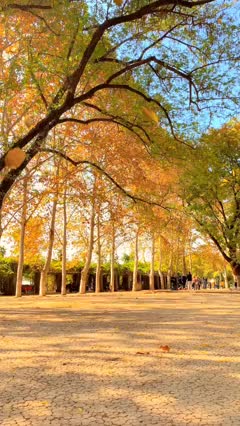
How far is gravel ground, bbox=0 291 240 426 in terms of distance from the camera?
3.25 m

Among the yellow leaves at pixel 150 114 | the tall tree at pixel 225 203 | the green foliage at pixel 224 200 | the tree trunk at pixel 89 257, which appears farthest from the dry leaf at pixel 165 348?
the tree trunk at pixel 89 257

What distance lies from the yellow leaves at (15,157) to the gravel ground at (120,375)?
3.71 m

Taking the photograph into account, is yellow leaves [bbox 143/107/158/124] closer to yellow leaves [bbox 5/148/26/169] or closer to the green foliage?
yellow leaves [bbox 5/148/26/169]

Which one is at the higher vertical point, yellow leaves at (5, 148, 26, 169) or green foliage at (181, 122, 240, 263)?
green foliage at (181, 122, 240, 263)

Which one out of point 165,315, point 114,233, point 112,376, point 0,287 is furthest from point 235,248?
point 112,376

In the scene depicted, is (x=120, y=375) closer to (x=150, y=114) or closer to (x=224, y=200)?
(x=150, y=114)

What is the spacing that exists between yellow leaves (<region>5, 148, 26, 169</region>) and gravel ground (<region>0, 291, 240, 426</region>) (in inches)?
146

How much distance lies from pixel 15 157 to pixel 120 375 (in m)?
6.37

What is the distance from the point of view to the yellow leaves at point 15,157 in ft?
31.6

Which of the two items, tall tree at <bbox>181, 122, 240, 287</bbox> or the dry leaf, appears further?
tall tree at <bbox>181, 122, 240, 287</bbox>

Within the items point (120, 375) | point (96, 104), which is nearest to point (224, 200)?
point (96, 104)

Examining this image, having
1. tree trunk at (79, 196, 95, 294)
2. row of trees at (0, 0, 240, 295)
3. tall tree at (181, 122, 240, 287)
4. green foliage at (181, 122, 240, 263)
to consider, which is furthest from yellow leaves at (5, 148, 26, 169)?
tree trunk at (79, 196, 95, 294)

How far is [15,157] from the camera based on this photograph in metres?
9.65

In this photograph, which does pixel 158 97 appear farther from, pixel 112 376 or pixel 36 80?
pixel 112 376
